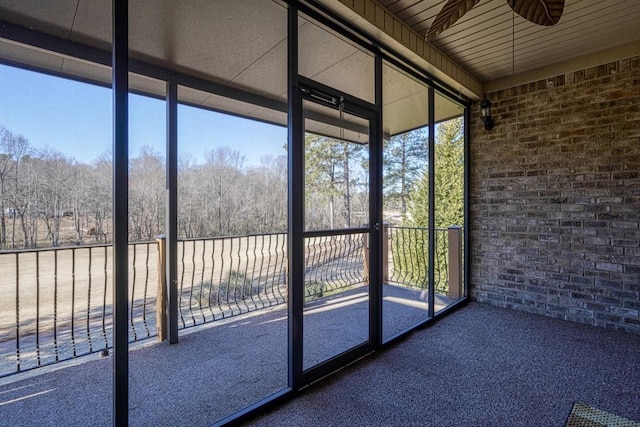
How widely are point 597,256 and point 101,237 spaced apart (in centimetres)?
506

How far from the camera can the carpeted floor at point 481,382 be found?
2049mm

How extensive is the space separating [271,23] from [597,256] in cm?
405

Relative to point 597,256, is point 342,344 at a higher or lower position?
lower

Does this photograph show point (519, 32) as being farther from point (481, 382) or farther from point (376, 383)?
point (376, 383)

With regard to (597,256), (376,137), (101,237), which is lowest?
(597,256)

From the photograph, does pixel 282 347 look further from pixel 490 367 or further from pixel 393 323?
pixel 490 367

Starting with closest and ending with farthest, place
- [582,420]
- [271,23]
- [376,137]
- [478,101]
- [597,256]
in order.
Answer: [582,420]
[271,23]
[376,137]
[597,256]
[478,101]

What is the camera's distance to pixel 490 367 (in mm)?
2662

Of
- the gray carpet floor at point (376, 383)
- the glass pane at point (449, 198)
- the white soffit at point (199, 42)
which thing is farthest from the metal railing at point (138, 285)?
the white soffit at point (199, 42)

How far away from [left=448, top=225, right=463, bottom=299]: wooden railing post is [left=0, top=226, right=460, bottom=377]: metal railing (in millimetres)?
98

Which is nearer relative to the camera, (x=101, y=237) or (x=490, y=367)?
(x=490, y=367)

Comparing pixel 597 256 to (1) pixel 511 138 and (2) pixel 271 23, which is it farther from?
(2) pixel 271 23

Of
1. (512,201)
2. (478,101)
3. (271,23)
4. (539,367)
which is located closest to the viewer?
(271,23)

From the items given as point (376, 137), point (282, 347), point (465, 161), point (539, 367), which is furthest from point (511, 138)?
point (282, 347)
